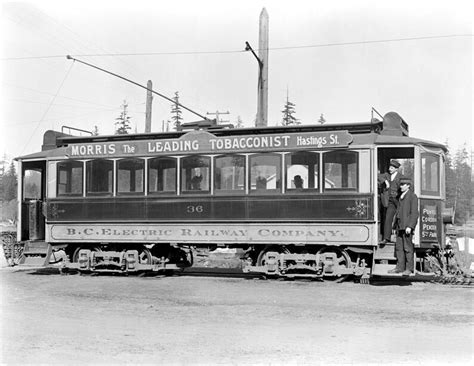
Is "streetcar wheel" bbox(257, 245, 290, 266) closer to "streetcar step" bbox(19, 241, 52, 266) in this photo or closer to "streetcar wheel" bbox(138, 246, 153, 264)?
"streetcar wheel" bbox(138, 246, 153, 264)

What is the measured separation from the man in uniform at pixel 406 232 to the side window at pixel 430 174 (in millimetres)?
674

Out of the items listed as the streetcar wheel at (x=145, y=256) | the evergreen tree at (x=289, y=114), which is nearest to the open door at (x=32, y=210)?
the streetcar wheel at (x=145, y=256)

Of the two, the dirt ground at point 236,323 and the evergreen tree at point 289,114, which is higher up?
the evergreen tree at point 289,114

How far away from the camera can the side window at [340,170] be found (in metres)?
12.8

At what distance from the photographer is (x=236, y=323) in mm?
8609

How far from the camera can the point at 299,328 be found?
8.23 metres

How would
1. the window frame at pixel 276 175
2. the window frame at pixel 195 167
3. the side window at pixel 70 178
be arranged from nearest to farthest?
the window frame at pixel 276 175, the window frame at pixel 195 167, the side window at pixel 70 178

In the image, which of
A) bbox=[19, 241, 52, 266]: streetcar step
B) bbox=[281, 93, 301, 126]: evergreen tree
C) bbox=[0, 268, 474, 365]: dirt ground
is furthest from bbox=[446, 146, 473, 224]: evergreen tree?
bbox=[0, 268, 474, 365]: dirt ground

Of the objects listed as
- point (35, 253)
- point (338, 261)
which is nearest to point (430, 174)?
point (338, 261)

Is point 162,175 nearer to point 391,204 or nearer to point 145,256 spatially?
point 145,256

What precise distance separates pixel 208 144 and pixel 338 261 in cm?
364

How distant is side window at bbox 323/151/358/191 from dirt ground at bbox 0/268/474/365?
1.94 m

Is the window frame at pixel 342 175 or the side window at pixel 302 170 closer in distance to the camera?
the window frame at pixel 342 175

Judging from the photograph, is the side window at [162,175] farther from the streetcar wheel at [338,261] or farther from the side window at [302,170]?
Answer: the streetcar wheel at [338,261]
